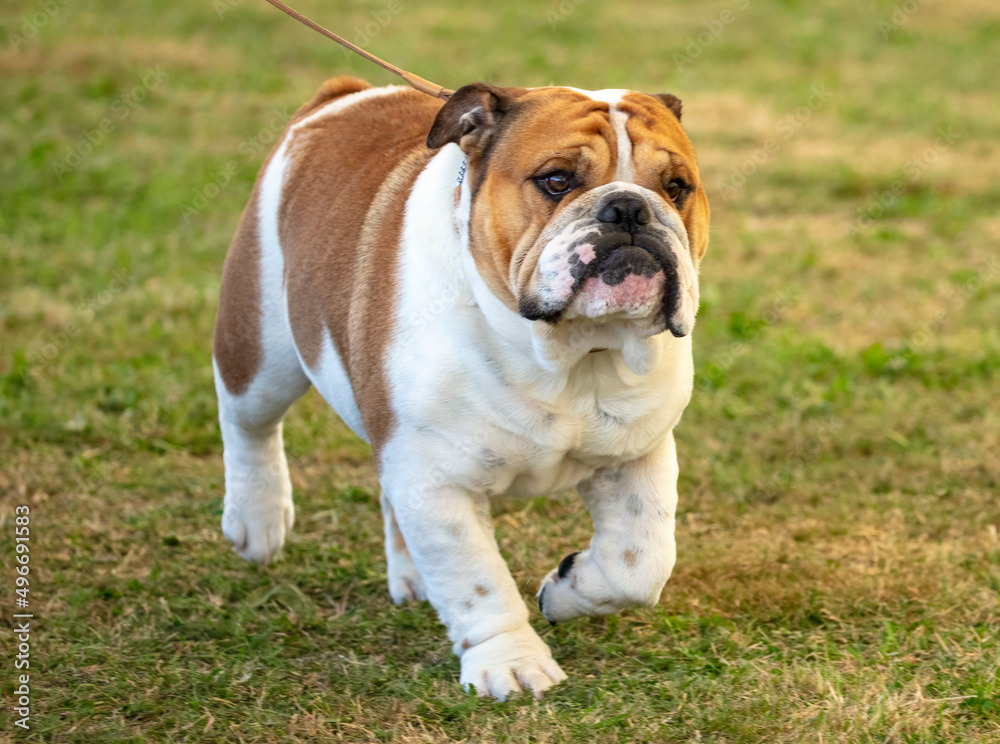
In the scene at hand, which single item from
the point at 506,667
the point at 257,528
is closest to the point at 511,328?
the point at 506,667

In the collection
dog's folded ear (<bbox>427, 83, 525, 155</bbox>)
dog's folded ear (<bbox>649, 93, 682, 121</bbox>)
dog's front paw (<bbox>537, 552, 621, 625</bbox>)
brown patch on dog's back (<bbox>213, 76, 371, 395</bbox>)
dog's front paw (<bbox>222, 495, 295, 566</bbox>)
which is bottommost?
dog's front paw (<bbox>222, 495, 295, 566</bbox>)

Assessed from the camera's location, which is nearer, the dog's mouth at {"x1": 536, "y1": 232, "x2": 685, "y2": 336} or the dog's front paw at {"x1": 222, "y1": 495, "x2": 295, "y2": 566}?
the dog's mouth at {"x1": 536, "y1": 232, "x2": 685, "y2": 336}

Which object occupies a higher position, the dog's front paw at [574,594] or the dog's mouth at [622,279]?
the dog's mouth at [622,279]

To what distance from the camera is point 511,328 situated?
3.16 metres

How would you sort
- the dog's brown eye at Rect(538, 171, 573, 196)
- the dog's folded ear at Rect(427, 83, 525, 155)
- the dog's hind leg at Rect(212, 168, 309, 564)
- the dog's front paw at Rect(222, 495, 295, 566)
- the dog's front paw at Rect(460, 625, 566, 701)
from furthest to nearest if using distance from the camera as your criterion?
the dog's front paw at Rect(222, 495, 295, 566)
the dog's hind leg at Rect(212, 168, 309, 564)
the dog's front paw at Rect(460, 625, 566, 701)
the dog's folded ear at Rect(427, 83, 525, 155)
the dog's brown eye at Rect(538, 171, 573, 196)

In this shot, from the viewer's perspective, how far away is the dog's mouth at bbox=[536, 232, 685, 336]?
9.58 ft

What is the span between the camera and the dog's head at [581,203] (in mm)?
2939

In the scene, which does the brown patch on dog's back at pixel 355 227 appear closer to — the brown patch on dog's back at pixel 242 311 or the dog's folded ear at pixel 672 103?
the brown patch on dog's back at pixel 242 311

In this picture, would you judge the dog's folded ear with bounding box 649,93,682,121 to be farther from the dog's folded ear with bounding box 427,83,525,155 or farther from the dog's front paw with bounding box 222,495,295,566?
the dog's front paw with bounding box 222,495,295,566

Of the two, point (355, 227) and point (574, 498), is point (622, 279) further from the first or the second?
point (574, 498)

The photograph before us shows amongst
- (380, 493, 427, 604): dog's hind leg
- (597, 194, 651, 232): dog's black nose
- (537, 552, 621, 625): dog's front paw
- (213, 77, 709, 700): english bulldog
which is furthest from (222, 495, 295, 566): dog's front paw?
(597, 194, 651, 232): dog's black nose

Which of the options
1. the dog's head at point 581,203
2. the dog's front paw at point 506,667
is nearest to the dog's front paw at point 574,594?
the dog's front paw at point 506,667

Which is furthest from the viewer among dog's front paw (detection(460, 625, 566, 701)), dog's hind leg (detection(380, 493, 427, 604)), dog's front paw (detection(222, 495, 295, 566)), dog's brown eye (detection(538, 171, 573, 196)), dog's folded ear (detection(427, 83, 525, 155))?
dog's front paw (detection(222, 495, 295, 566))

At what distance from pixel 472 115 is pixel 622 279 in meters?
0.62
